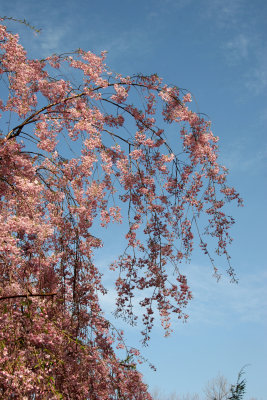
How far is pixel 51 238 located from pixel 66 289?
A: 0.71m

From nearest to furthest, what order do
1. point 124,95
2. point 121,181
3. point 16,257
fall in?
point 16,257 < point 121,181 < point 124,95

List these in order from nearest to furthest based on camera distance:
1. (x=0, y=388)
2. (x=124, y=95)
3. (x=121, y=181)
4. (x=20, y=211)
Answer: (x=0, y=388)
(x=20, y=211)
(x=121, y=181)
(x=124, y=95)

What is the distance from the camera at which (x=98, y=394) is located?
5344 millimetres

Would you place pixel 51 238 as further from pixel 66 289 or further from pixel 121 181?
pixel 121 181

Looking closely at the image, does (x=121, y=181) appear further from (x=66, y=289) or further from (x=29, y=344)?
(x=29, y=344)

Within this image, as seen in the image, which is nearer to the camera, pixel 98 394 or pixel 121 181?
pixel 98 394

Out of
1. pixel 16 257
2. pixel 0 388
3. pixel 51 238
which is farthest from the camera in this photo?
pixel 51 238

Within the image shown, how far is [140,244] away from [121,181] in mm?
1024

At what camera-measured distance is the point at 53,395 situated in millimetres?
4312

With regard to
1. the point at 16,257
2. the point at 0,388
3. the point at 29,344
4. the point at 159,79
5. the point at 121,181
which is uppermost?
the point at 159,79

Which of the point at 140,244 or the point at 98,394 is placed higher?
the point at 140,244

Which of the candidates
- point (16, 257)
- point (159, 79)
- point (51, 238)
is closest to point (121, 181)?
point (51, 238)

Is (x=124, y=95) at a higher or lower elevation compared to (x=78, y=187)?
higher

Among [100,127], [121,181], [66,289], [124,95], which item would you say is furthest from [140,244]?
[124,95]
